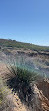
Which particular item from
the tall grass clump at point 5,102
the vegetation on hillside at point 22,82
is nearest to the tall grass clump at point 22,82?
the vegetation on hillside at point 22,82

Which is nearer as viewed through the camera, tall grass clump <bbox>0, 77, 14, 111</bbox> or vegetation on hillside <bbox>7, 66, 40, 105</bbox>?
tall grass clump <bbox>0, 77, 14, 111</bbox>

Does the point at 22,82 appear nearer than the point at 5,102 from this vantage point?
No

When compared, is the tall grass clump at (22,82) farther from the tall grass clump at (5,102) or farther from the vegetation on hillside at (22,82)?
the tall grass clump at (5,102)

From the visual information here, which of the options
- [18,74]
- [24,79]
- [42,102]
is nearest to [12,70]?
[18,74]

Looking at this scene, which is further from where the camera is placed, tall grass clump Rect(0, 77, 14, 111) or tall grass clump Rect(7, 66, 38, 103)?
tall grass clump Rect(7, 66, 38, 103)

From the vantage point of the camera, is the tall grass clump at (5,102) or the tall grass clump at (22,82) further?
the tall grass clump at (22,82)

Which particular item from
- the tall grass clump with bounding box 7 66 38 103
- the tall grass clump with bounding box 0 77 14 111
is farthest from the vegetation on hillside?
the tall grass clump with bounding box 0 77 14 111

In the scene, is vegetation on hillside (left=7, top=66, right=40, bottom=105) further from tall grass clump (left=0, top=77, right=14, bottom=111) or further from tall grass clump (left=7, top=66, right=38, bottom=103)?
tall grass clump (left=0, top=77, right=14, bottom=111)

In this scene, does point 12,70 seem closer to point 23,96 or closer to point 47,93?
point 23,96

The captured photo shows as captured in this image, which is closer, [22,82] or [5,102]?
[5,102]

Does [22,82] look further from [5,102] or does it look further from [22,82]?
[5,102]

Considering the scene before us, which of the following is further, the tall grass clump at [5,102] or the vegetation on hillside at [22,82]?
the vegetation on hillside at [22,82]

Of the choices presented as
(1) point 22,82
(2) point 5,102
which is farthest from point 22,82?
(2) point 5,102

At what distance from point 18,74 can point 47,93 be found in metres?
1.76
